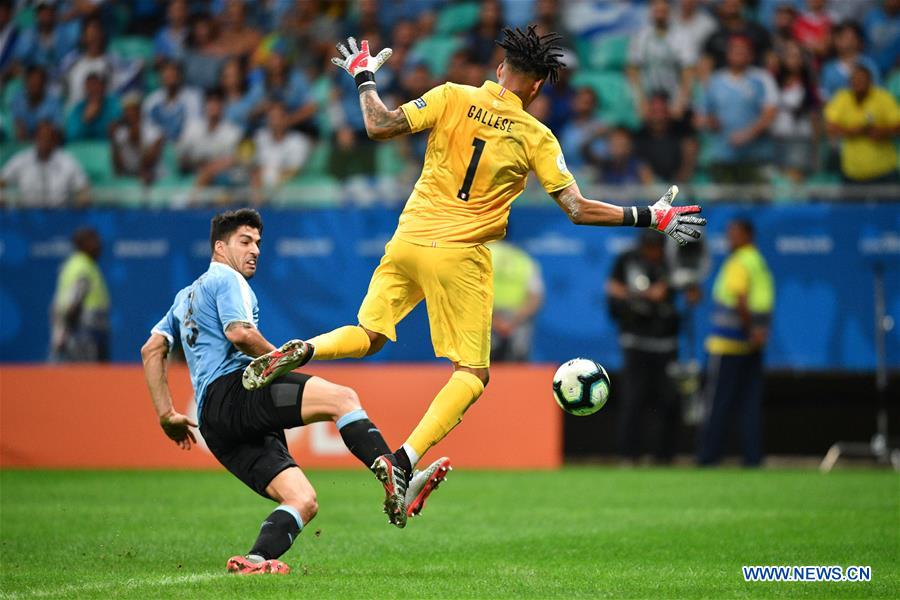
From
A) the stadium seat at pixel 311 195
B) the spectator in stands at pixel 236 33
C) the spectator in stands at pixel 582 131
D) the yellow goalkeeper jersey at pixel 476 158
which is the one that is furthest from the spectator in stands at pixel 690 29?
the yellow goalkeeper jersey at pixel 476 158

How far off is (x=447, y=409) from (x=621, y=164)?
9509 mm

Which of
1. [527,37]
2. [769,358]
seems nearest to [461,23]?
[769,358]

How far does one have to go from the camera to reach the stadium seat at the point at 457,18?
19.7 metres

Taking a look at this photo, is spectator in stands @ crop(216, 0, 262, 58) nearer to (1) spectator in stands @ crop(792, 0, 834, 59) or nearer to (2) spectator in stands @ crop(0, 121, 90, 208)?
(2) spectator in stands @ crop(0, 121, 90, 208)

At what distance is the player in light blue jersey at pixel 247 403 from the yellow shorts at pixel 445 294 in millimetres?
908

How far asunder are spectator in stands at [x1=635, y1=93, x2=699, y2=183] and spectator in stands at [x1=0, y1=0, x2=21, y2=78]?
9.13 metres

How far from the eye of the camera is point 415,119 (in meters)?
7.93

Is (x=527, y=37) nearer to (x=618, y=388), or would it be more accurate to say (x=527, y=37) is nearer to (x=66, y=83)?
(x=618, y=388)

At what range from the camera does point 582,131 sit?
697 inches

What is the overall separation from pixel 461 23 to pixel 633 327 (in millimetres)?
6087

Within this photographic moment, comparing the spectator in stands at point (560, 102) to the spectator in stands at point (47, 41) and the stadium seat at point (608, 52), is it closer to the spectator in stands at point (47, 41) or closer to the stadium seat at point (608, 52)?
the stadium seat at point (608, 52)

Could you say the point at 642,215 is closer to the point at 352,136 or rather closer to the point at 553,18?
the point at 352,136

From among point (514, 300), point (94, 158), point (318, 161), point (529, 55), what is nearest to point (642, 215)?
point (529, 55)

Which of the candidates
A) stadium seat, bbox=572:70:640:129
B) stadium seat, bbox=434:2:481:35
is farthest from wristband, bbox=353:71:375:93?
stadium seat, bbox=434:2:481:35
